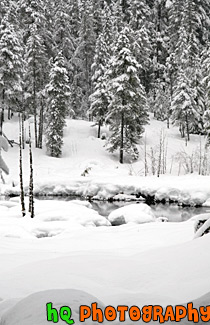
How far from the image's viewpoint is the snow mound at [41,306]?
7.88 feet

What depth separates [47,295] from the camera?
9.48 feet

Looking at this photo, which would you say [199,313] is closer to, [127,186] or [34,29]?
[127,186]

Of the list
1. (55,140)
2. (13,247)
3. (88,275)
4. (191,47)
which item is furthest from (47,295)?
(191,47)

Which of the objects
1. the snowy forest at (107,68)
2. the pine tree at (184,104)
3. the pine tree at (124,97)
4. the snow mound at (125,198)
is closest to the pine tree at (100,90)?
the snowy forest at (107,68)

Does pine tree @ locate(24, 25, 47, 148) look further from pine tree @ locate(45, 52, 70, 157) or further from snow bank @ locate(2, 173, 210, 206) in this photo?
snow bank @ locate(2, 173, 210, 206)

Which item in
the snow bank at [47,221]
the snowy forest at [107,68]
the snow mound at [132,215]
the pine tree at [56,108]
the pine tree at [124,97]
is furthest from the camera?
the pine tree at [56,108]

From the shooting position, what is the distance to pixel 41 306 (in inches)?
103

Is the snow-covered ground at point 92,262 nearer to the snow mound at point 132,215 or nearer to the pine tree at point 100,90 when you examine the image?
the snow mound at point 132,215

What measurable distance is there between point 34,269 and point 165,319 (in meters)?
3.15

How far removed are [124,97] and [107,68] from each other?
727 cm

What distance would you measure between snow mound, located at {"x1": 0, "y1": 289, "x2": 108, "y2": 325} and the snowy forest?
19913 mm

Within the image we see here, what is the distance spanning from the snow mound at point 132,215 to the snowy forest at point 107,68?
12.1 metres

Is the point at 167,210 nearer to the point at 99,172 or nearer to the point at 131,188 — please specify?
the point at 131,188

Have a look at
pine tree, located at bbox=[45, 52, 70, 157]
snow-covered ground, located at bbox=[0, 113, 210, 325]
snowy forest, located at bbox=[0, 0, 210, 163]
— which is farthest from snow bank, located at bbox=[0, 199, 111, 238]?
pine tree, located at bbox=[45, 52, 70, 157]
